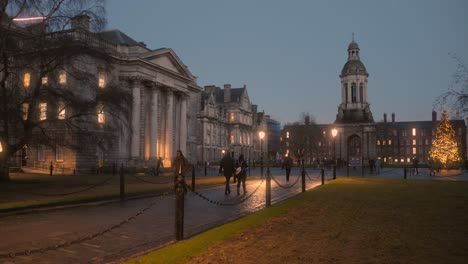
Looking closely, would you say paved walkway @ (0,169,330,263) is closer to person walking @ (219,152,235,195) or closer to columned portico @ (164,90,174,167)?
person walking @ (219,152,235,195)

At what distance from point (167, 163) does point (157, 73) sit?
11.7 metres

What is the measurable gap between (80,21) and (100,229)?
1851 centimetres

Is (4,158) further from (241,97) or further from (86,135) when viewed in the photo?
(241,97)

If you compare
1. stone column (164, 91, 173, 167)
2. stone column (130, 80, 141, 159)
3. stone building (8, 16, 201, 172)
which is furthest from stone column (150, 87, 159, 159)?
stone column (164, 91, 173, 167)

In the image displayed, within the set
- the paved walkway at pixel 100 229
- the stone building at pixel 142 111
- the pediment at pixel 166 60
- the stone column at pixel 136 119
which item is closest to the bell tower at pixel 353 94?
the stone building at pixel 142 111

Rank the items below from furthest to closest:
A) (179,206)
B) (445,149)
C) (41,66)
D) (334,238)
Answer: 1. (445,149)
2. (41,66)
3. (334,238)
4. (179,206)

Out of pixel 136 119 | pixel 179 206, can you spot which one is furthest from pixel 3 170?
pixel 136 119

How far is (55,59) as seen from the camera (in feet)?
77.8

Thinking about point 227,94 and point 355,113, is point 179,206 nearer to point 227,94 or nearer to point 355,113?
point 355,113

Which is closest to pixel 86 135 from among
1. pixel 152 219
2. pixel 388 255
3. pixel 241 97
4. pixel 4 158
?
pixel 4 158

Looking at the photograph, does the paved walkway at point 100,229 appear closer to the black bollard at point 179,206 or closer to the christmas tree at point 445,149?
the black bollard at point 179,206

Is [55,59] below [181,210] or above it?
above

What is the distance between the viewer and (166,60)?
178ft

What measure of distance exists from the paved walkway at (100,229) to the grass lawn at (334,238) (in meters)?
1.04
